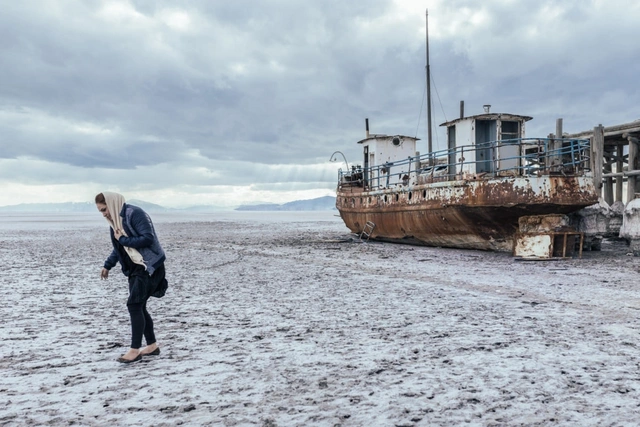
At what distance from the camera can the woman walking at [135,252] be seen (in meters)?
4.14

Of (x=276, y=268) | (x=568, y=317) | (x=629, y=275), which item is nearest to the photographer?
(x=568, y=317)

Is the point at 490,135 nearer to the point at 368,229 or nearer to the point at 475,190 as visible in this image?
the point at 475,190

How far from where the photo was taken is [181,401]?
3.39 m

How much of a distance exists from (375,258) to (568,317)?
23.8 ft

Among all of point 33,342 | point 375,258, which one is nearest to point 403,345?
point 33,342

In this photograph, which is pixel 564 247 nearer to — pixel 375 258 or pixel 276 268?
pixel 375 258

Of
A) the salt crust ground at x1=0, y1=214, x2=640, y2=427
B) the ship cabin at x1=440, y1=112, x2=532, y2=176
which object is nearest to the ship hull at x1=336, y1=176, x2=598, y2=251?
the ship cabin at x1=440, y1=112, x2=532, y2=176

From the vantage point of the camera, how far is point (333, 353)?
4.45m

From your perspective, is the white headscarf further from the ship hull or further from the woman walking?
the ship hull

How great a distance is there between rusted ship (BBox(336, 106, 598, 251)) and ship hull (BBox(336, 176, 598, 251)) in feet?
0.08

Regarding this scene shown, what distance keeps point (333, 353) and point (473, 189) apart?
974cm

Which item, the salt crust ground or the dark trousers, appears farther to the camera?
the dark trousers

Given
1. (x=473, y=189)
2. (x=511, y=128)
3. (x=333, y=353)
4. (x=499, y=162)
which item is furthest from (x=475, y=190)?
(x=333, y=353)

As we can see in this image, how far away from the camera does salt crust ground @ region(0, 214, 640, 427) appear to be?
10.5ft
